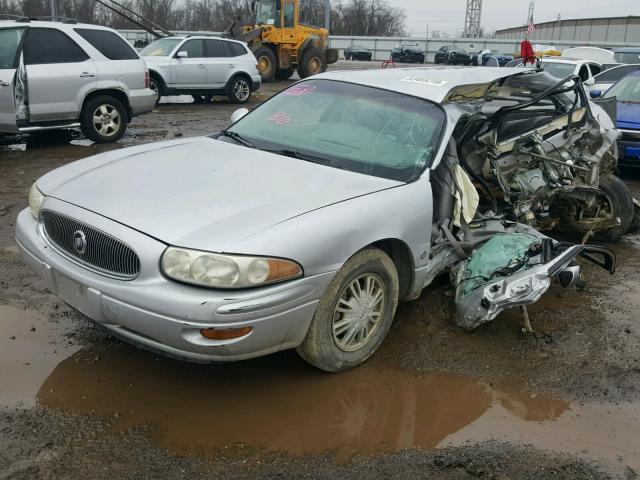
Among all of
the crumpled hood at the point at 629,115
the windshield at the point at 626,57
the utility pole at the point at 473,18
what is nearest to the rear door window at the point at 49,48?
the crumpled hood at the point at 629,115

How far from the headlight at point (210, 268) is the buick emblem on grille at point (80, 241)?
544 mm

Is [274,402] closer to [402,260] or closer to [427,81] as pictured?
[402,260]

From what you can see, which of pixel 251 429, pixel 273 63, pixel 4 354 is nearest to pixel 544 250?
pixel 251 429

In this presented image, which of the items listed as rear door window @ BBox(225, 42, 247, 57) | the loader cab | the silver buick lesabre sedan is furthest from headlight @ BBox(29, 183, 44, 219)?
the loader cab

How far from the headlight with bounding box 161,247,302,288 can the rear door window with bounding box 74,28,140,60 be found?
305 inches

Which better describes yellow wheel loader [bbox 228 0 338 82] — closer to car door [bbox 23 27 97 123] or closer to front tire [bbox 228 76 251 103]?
front tire [bbox 228 76 251 103]

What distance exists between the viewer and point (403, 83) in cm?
435

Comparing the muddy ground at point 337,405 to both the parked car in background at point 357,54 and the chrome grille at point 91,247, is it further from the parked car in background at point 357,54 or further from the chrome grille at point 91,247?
the parked car in background at point 357,54

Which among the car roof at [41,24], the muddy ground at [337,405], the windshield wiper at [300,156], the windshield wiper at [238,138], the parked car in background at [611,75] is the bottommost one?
the muddy ground at [337,405]

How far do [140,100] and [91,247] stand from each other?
7.52 m

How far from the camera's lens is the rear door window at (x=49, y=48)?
851 centimetres

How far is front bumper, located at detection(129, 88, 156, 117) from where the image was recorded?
9.77 meters

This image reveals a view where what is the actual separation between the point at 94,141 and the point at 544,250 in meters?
7.83

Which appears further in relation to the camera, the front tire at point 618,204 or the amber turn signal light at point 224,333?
the front tire at point 618,204
